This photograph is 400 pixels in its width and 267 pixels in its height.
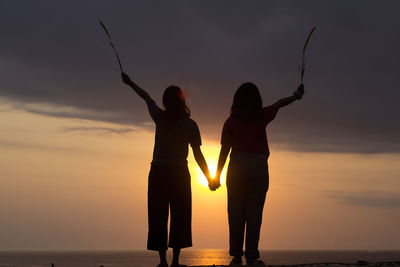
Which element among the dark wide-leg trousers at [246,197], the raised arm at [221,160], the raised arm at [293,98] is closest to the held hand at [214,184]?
the raised arm at [221,160]

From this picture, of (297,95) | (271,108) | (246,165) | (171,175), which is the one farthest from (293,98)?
(171,175)

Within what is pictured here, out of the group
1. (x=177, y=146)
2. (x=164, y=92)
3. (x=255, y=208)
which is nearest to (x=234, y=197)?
(x=255, y=208)

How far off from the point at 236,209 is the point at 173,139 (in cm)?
185

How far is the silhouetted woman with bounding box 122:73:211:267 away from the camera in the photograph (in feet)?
38.5

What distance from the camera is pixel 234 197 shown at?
40.0 ft

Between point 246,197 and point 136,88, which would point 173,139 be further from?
point 246,197

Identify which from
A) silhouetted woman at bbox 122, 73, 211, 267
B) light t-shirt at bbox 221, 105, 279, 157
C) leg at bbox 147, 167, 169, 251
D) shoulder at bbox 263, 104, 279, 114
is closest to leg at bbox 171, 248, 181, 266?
silhouetted woman at bbox 122, 73, 211, 267

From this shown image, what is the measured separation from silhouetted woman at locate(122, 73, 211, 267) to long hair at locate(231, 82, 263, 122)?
937mm

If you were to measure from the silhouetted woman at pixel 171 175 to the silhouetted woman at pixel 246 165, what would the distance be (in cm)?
78

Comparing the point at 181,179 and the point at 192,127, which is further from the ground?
the point at 192,127

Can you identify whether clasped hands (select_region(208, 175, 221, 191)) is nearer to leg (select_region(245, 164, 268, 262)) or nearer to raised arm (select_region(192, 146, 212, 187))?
raised arm (select_region(192, 146, 212, 187))

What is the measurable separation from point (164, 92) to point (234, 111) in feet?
4.75

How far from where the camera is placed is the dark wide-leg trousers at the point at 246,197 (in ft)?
39.4

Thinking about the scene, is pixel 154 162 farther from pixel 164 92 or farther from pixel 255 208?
pixel 255 208
